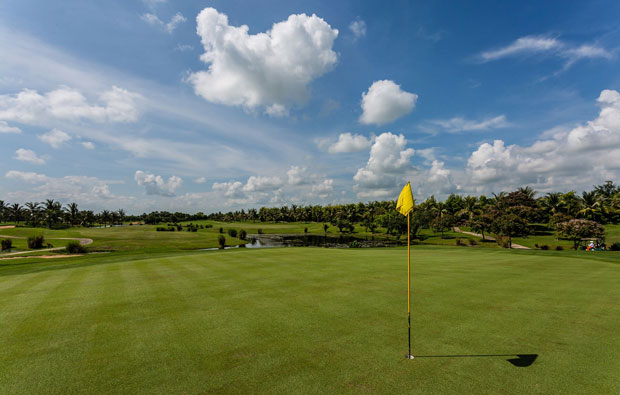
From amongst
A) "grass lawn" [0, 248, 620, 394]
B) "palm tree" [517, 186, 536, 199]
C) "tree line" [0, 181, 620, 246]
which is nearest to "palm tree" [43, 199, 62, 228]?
"tree line" [0, 181, 620, 246]

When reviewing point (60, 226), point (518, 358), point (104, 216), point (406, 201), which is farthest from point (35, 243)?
point (104, 216)

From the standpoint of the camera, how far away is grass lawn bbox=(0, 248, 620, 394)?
5.36 meters

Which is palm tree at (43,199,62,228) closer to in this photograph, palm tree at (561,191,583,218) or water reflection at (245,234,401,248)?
water reflection at (245,234,401,248)

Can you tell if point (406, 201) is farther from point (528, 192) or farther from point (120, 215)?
point (120, 215)

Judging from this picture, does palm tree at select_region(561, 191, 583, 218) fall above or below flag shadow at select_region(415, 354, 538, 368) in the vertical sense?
above

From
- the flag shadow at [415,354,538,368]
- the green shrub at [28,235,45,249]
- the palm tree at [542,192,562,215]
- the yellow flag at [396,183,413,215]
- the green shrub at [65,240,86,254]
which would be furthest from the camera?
the palm tree at [542,192,562,215]

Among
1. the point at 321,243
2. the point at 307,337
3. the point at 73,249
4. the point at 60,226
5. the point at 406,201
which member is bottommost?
the point at 321,243

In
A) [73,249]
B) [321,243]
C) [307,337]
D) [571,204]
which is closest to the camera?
[307,337]

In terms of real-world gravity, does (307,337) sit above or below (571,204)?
below

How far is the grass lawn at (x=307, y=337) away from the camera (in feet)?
17.6

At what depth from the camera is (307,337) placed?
7.26m

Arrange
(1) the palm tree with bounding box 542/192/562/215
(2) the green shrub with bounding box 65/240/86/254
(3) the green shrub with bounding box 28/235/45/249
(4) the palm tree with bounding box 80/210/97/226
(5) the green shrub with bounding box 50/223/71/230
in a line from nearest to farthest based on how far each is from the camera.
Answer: (2) the green shrub with bounding box 65/240/86/254 → (3) the green shrub with bounding box 28/235/45/249 → (1) the palm tree with bounding box 542/192/562/215 → (5) the green shrub with bounding box 50/223/71/230 → (4) the palm tree with bounding box 80/210/97/226

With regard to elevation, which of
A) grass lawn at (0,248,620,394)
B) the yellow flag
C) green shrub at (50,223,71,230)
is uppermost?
the yellow flag

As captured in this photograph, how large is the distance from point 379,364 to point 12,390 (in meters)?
7.27
